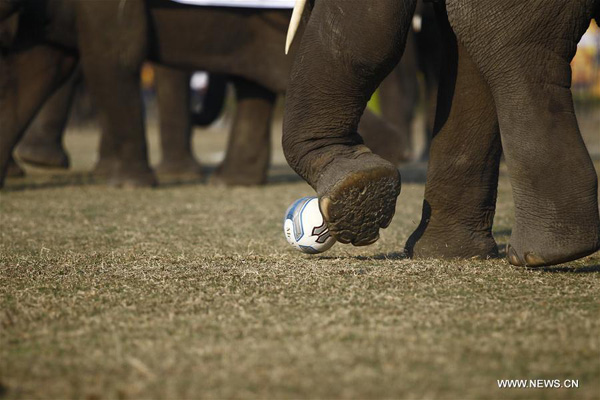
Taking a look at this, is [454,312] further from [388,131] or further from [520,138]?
[388,131]

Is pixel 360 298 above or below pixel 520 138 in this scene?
below

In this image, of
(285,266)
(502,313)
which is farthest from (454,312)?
(285,266)

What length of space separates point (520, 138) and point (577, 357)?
1.02m

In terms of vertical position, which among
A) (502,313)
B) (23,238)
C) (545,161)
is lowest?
(23,238)

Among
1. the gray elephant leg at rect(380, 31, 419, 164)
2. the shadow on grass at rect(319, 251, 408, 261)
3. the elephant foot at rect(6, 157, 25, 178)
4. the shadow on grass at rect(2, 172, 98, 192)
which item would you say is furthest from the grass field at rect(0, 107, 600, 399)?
the gray elephant leg at rect(380, 31, 419, 164)

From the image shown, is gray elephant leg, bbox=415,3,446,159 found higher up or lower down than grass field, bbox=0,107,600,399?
higher up

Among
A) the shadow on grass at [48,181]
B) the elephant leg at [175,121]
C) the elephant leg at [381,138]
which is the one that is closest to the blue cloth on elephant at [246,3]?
the elephant leg at [381,138]

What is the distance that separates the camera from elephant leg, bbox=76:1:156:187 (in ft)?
21.3

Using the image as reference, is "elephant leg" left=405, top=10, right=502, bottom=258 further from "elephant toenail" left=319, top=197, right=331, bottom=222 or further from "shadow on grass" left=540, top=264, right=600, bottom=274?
"elephant toenail" left=319, top=197, right=331, bottom=222

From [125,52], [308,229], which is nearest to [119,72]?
[125,52]

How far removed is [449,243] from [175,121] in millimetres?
5008

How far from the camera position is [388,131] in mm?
6211

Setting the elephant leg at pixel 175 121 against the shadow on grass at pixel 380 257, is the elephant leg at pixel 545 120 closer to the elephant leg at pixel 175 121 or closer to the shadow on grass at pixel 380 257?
the shadow on grass at pixel 380 257

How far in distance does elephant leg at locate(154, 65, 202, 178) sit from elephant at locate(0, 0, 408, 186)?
1414mm
